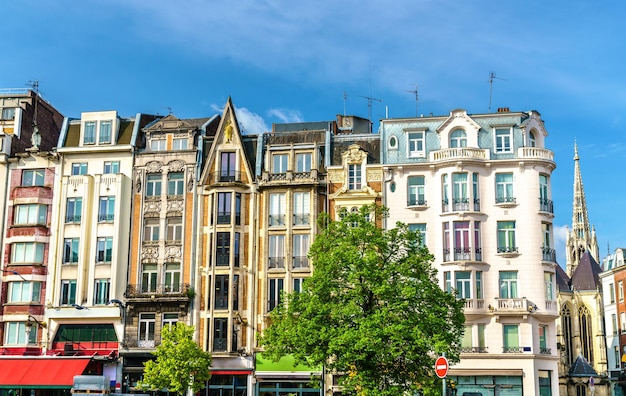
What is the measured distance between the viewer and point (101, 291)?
53.5 metres

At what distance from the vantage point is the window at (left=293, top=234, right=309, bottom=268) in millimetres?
51625

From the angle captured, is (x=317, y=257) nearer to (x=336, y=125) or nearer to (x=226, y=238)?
(x=226, y=238)

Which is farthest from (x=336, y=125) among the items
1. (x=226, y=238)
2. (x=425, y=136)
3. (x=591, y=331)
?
(x=591, y=331)

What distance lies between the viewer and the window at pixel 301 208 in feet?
172

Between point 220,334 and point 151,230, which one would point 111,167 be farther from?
point 220,334

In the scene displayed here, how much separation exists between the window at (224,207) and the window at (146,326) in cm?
769

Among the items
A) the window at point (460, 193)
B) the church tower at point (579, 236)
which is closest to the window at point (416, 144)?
the window at point (460, 193)

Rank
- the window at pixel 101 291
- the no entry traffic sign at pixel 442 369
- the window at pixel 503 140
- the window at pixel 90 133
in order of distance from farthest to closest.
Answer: the window at pixel 90 133, the window at pixel 101 291, the window at pixel 503 140, the no entry traffic sign at pixel 442 369

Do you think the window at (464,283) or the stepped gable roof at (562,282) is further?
the stepped gable roof at (562,282)

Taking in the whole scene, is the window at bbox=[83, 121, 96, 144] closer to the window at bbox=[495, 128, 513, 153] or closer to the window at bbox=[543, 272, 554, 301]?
the window at bbox=[495, 128, 513, 153]

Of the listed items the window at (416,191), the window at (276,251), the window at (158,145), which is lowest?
the window at (276,251)

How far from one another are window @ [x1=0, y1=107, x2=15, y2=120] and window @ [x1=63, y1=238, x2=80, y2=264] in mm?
11157

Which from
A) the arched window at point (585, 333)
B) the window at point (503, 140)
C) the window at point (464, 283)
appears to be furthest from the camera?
the arched window at point (585, 333)

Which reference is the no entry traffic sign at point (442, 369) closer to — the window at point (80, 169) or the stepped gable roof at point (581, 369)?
the window at point (80, 169)
